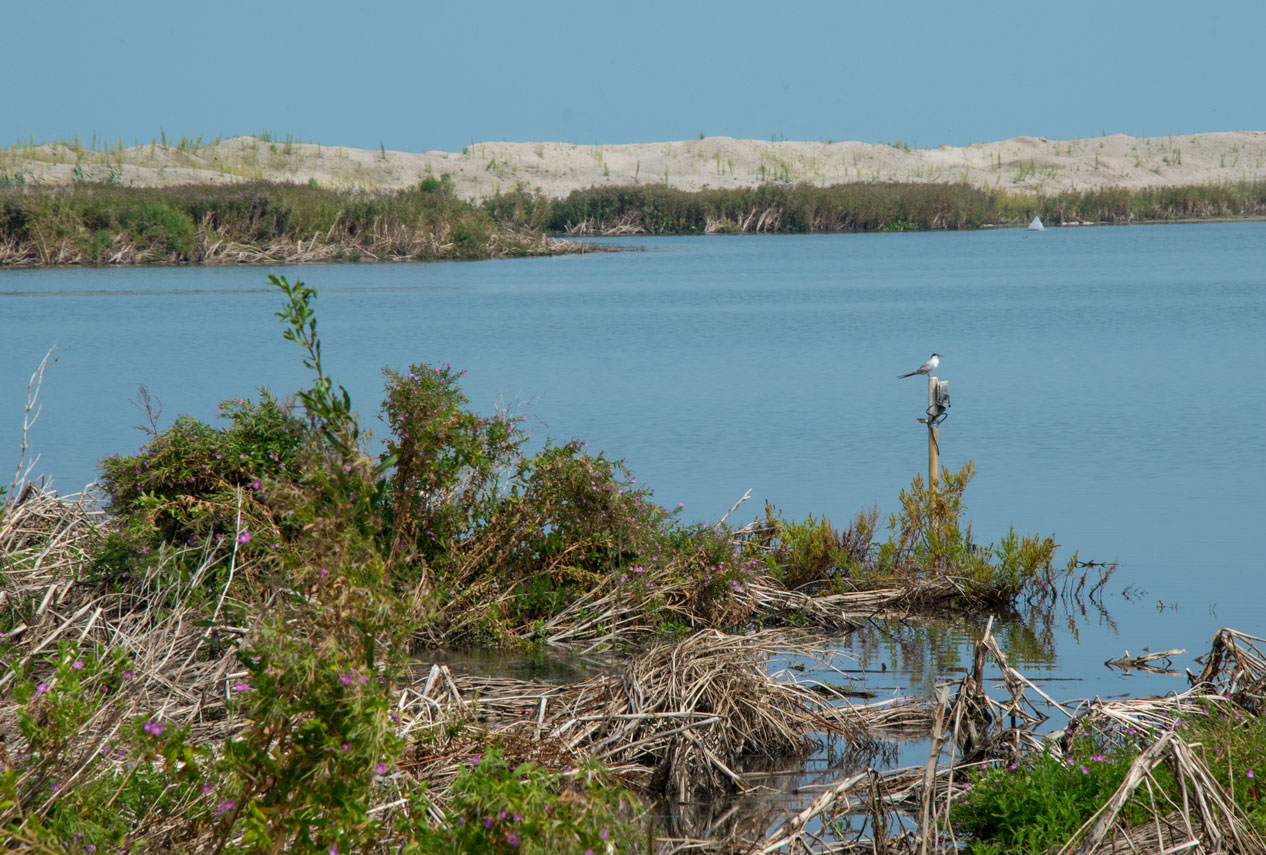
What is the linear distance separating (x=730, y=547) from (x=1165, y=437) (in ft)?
29.0

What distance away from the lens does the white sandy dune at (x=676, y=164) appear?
6625 cm

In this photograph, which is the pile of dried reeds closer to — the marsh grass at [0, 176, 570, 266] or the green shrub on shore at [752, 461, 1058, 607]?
the green shrub on shore at [752, 461, 1058, 607]

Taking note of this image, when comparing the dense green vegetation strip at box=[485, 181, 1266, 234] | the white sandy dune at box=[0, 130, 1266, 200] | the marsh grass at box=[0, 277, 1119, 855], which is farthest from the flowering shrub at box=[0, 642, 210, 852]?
the dense green vegetation strip at box=[485, 181, 1266, 234]

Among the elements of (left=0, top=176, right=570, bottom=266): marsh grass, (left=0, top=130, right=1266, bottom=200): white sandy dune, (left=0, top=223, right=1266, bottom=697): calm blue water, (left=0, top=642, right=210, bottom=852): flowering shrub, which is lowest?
(left=0, top=223, right=1266, bottom=697): calm blue water

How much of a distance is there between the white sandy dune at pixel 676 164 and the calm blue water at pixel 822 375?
92.9 feet

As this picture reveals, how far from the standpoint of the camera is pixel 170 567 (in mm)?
7023

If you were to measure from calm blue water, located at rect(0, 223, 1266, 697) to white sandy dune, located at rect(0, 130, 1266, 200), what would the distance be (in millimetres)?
28313

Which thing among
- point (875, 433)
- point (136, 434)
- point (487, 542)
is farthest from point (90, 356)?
point (487, 542)

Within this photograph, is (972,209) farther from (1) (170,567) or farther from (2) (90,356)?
(1) (170,567)

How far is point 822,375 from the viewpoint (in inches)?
806

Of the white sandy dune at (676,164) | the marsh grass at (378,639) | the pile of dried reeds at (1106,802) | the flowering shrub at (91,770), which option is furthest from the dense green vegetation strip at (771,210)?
the flowering shrub at (91,770)

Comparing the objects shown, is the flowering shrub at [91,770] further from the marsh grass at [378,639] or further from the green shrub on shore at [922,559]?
the green shrub on shore at [922,559]

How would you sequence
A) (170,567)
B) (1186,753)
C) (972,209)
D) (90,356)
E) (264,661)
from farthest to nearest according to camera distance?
(972,209), (90,356), (170,567), (1186,753), (264,661)

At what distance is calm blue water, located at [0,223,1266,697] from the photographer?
1138cm
